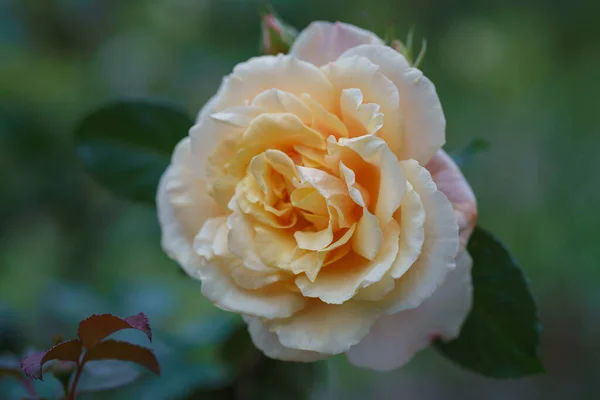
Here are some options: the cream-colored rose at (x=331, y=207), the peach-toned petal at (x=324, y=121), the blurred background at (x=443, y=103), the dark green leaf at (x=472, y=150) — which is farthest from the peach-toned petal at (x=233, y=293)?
the blurred background at (x=443, y=103)

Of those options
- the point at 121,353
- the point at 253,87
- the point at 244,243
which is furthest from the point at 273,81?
the point at 121,353

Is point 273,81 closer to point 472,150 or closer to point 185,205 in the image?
point 185,205

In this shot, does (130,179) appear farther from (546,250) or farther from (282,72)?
(546,250)

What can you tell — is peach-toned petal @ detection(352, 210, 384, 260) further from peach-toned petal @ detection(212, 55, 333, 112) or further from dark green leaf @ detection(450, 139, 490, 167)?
dark green leaf @ detection(450, 139, 490, 167)

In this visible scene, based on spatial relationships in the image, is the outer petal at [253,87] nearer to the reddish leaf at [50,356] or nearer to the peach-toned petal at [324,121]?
the peach-toned petal at [324,121]

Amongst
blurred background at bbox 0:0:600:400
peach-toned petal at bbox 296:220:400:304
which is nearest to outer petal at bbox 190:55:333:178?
peach-toned petal at bbox 296:220:400:304

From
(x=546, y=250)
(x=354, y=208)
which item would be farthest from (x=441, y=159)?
(x=546, y=250)
